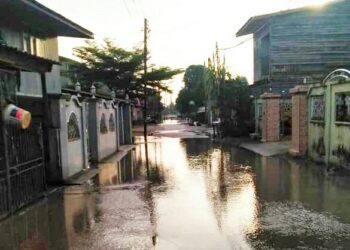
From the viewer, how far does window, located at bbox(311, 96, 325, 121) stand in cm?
1501

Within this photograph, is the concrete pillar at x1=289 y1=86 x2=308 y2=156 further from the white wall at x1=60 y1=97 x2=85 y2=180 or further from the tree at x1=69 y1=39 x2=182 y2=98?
the tree at x1=69 y1=39 x2=182 y2=98

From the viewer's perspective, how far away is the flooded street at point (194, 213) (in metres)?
6.71

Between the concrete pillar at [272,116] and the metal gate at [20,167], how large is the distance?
583 inches

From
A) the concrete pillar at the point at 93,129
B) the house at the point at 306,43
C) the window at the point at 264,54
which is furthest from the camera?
the window at the point at 264,54

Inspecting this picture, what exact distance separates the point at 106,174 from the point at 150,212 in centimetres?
599

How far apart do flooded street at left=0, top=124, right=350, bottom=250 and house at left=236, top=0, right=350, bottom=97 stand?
517 inches

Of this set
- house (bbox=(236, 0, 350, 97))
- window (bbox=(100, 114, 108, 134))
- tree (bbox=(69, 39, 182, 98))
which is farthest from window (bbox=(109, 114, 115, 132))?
tree (bbox=(69, 39, 182, 98))

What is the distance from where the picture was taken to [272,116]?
76.4 ft

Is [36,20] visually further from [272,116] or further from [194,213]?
[272,116]

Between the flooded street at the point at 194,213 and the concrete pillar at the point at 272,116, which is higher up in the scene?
the concrete pillar at the point at 272,116

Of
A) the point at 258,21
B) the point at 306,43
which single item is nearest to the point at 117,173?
the point at 306,43

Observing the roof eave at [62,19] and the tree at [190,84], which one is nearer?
the roof eave at [62,19]

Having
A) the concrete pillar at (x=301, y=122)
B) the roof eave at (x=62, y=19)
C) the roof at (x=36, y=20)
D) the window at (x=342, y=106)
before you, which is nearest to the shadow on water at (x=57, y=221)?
the roof eave at (x=62, y=19)

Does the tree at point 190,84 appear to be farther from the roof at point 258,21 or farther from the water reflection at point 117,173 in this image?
the water reflection at point 117,173
